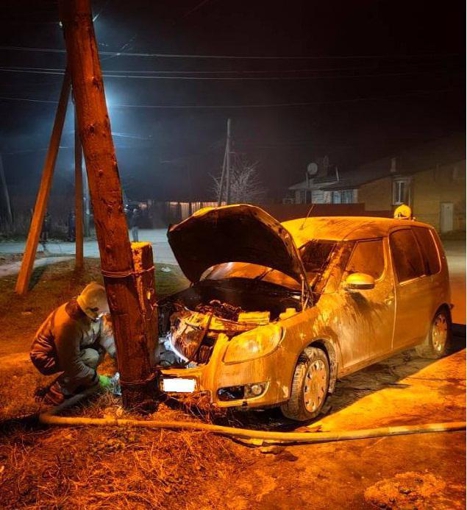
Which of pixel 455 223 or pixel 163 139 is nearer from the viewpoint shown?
pixel 455 223

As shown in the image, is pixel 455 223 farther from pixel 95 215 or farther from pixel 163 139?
pixel 95 215

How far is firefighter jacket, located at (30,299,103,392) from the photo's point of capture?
4.32 m

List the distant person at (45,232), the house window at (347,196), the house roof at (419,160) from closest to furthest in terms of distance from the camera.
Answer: the distant person at (45,232), the house roof at (419,160), the house window at (347,196)

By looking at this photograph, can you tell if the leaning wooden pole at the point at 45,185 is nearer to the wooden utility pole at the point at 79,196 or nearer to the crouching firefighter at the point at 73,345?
the wooden utility pole at the point at 79,196

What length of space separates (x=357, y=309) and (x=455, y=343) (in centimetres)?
289

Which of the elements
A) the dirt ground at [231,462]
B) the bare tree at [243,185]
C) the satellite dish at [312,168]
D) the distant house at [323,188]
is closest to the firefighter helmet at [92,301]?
the dirt ground at [231,462]

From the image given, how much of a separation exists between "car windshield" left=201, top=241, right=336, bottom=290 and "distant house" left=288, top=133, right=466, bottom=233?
88.2 ft

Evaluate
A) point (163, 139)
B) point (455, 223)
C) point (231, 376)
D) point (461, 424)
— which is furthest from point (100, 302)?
point (163, 139)

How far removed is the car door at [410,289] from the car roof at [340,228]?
0.16 metres

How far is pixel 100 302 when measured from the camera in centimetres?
429

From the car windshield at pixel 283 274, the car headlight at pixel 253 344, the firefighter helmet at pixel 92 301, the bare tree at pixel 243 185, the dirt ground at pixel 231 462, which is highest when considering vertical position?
the bare tree at pixel 243 185

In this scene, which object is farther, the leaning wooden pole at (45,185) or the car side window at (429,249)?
the leaning wooden pole at (45,185)

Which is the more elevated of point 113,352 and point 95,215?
point 95,215

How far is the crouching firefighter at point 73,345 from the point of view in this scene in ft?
14.1
